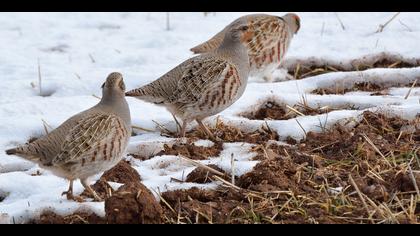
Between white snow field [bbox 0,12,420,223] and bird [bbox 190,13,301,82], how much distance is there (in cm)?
24

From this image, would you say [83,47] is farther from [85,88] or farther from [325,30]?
[325,30]

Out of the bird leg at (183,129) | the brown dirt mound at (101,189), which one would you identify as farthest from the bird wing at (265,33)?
the brown dirt mound at (101,189)

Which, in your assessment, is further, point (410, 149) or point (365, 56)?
point (365, 56)

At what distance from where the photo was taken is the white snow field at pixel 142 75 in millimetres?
4832

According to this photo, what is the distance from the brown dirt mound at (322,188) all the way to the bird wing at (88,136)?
19.9 inches

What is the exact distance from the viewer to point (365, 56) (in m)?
7.23

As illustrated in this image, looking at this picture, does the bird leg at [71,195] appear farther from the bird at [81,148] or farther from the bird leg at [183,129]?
the bird leg at [183,129]

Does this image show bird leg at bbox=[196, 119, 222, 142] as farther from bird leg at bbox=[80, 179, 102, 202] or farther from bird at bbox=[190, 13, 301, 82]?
bird at bbox=[190, 13, 301, 82]

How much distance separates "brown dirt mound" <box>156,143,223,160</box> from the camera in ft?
17.0

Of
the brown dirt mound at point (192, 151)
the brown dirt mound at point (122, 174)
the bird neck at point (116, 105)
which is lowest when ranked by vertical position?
the brown dirt mound at point (192, 151)

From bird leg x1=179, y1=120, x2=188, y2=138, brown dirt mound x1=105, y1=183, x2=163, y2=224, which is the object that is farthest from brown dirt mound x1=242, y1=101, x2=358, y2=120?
brown dirt mound x1=105, y1=183, x2=163, y2=224
